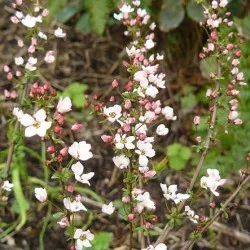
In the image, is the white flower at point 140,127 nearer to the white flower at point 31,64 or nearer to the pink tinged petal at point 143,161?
the pink tinged petal at point 143,161

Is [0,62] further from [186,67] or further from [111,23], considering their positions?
[186,67]

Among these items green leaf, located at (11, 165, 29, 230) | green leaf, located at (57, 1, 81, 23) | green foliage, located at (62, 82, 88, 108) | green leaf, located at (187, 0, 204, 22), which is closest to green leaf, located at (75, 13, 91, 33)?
green leaf, located at (57, 1, 81, 23)

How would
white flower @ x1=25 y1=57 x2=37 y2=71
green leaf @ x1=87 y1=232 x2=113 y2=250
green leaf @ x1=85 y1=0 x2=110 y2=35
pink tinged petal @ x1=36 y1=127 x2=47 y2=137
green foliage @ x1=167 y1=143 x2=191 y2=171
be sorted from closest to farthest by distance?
pink tinged petal @ x1=36 y1=127 x2=47 y2=137 < white flower @ x1=25 y1=57 x2=37 y2=71 < green leaf @ x1=87 y1=232 x2=113 y2=250 < green foliage @ x1=167 y1=143 x2=191 y2=171 < green leaf @ x1=85 y1=0 x2=110 y2=35

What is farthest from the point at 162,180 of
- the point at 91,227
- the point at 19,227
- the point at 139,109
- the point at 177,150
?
the point at 139,109

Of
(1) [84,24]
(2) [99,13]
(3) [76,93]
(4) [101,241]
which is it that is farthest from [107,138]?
(1) [84,24]

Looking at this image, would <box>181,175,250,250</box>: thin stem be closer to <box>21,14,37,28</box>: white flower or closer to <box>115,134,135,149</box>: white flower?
<box>115,134,135,149</box>: white flower

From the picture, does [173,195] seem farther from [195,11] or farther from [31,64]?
[195,11]
